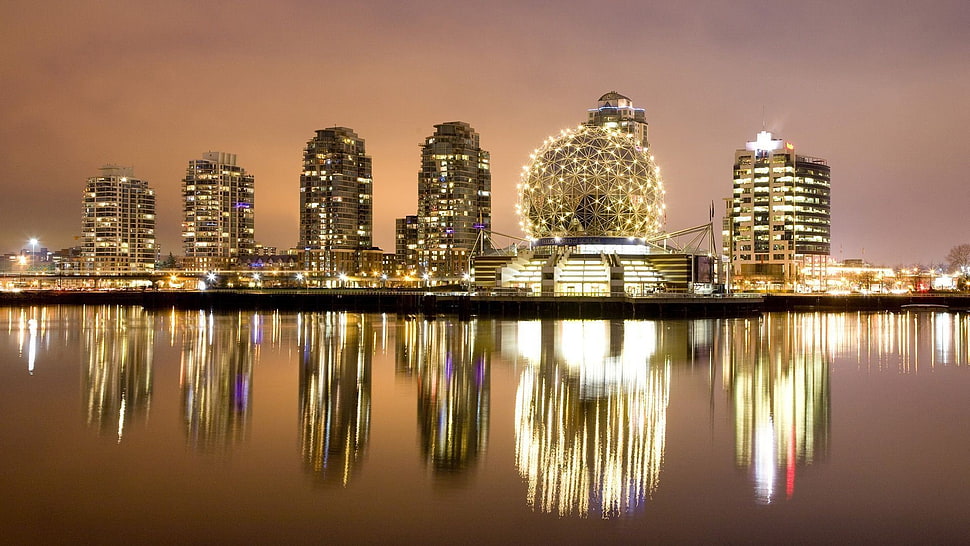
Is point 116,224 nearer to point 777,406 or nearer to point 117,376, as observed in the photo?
point 117,376

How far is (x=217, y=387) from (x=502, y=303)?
39.7 m

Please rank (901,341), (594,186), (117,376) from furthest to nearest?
(594,186) < (901,341) < (117,376)

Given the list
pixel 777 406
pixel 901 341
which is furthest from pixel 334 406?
pixel 901 341

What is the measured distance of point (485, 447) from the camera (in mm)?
15383

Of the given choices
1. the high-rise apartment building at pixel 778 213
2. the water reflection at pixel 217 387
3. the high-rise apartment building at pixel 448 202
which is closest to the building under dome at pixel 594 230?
the water reflection at pixel 217 387

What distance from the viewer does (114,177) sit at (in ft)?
630

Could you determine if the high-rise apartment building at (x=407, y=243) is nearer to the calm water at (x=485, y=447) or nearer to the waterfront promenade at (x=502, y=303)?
the waterfront promenade at (x=502, y=303)

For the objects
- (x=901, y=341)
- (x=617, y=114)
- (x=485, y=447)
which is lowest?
(x=485, y=447)

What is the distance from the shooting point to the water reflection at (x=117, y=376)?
61.9ft

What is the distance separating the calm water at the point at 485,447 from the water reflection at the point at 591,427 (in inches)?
2.8

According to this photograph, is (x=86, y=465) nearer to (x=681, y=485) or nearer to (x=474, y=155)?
(x=681, y=485)

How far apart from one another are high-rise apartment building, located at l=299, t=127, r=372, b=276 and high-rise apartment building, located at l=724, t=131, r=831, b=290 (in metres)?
75.3

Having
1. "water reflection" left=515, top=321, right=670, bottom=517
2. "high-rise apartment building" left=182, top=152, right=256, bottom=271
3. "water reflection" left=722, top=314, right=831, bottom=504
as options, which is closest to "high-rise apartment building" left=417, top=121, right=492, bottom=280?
"high-rise apartment building" left=182, top=152, right=256, bottom=271

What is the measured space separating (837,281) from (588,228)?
83560mm
